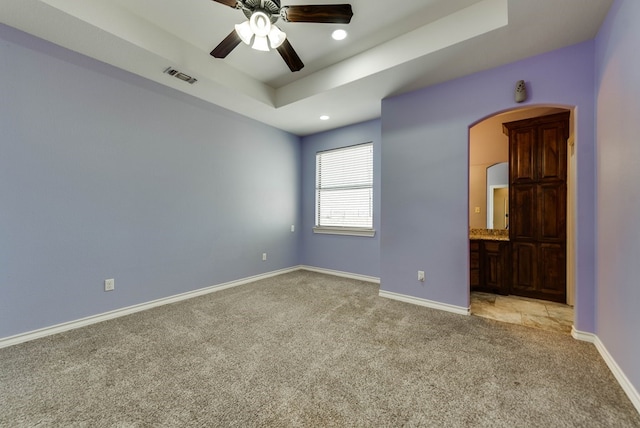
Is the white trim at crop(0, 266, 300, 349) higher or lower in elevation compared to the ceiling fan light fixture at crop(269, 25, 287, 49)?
lower

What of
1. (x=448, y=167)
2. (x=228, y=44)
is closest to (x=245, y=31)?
(x=228, y=44)

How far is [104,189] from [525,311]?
5.01 m

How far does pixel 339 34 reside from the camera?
8.81 feet

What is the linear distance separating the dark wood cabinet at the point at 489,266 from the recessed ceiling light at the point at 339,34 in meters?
3.29

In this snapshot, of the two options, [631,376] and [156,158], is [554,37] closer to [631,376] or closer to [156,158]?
[631,376]

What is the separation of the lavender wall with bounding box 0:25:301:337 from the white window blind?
4.93ft

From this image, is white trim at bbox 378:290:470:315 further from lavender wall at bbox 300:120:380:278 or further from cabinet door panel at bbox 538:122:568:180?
cabinet door panel at bbox 538:122:568:180

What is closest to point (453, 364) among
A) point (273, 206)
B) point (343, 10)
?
point (343, 10)

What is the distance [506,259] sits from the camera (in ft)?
12.2

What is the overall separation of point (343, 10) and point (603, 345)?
3.34 meters

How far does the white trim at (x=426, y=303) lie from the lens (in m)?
2.97

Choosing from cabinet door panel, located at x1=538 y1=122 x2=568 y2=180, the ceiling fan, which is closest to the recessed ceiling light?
the ceiling fan

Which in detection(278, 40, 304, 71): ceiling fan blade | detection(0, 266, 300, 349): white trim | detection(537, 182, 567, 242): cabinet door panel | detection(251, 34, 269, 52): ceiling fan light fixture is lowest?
detection(0, 266, 300, 349): white trim

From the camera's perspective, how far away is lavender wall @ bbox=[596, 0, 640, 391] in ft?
5.28
